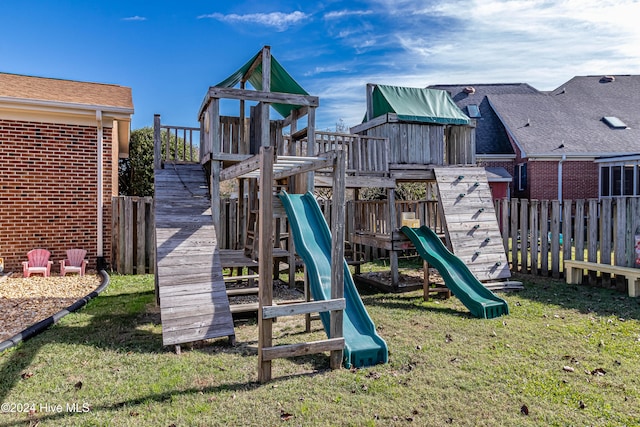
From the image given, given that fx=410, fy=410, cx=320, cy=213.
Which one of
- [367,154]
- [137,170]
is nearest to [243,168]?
[367,154]

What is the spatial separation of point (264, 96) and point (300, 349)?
514 centimetres

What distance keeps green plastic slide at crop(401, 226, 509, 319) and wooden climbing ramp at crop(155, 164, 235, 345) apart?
4085mm

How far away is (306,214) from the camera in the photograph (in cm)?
685

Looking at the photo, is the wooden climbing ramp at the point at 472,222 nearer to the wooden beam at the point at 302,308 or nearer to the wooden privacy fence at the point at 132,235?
the wooden beam at the point at 302,308

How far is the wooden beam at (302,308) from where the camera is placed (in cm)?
439

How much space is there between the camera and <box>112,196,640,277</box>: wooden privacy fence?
8602 mm

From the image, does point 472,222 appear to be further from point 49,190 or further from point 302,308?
point 49,190

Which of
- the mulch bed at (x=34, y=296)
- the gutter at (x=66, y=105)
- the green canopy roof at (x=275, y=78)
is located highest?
the green canopy roof at (x=275, y=78)

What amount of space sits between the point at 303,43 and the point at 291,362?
1175 centimetres

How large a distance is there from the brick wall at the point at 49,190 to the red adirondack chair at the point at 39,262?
11.0 inches

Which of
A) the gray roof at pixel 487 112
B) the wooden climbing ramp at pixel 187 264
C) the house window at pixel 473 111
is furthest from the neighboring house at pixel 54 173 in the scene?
the house window at pixel 473 111

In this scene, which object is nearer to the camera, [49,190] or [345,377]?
[345,377]

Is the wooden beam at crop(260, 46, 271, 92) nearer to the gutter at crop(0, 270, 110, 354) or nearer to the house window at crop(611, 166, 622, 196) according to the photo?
the gutter at crop(0, 270, 110, 354)

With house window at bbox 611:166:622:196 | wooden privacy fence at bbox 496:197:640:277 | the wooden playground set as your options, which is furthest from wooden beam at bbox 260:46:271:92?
house window at bbox 611:166:622:196
